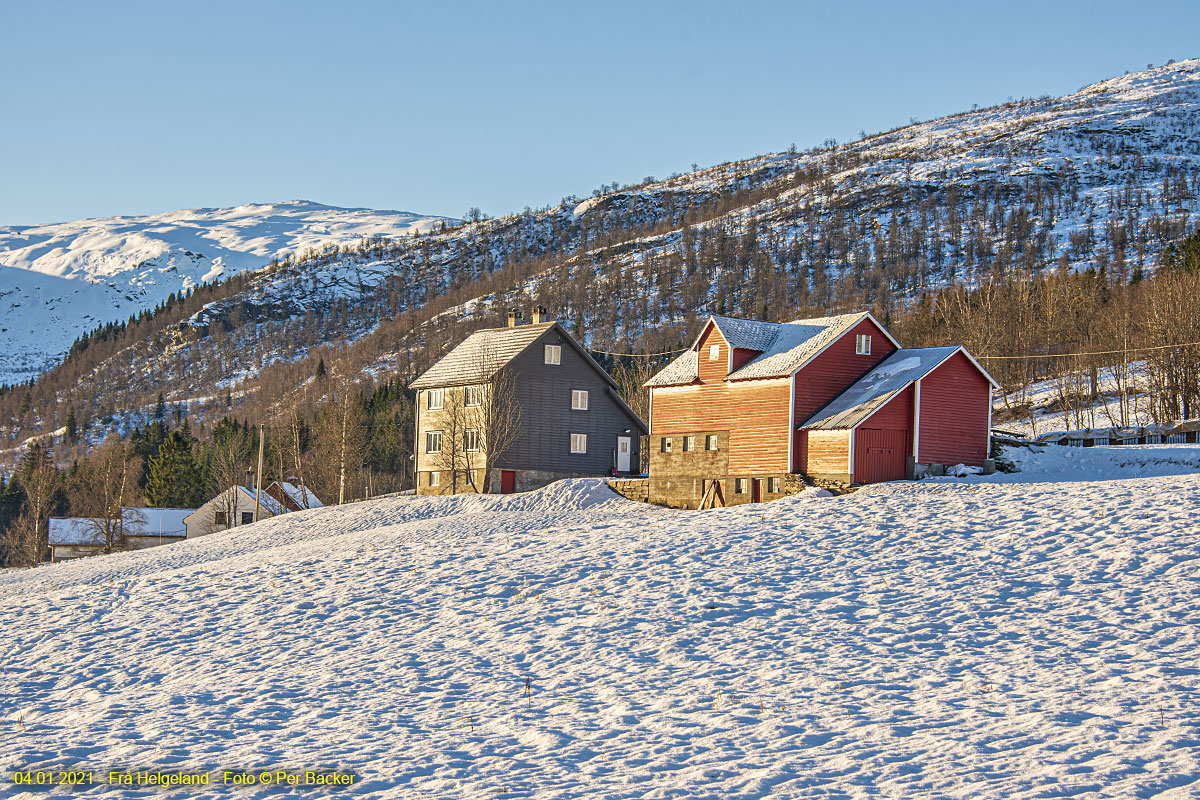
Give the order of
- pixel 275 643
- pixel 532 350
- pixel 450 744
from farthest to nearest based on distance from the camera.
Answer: pixel 532 350
pixel 275 643
pixel 450 744

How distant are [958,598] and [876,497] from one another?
1447cm

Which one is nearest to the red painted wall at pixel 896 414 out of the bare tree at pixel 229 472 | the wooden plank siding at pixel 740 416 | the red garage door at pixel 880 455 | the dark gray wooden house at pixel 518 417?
the red garage door at pixel 880 455

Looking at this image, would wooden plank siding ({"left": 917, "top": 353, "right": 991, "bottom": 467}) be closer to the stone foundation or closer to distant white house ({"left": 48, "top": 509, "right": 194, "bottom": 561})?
the stone foundation

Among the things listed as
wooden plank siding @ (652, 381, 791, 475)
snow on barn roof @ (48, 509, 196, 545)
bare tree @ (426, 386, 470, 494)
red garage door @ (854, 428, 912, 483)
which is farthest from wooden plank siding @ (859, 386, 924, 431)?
snow on barn roof @ (48, 509, 196, 545)

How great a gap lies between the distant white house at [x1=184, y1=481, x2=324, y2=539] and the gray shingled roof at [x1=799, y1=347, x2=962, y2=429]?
5183 centimetres

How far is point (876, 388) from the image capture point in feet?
147

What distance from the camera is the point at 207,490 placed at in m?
108

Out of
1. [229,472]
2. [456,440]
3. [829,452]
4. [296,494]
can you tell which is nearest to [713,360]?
[829,452]

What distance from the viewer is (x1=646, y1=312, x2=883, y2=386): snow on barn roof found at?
4625 centimetres

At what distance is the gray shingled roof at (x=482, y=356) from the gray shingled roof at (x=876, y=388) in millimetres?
20252

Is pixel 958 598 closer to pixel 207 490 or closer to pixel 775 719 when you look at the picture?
pixel 775 719


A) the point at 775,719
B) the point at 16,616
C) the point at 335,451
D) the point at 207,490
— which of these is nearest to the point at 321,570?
the point at 16,616

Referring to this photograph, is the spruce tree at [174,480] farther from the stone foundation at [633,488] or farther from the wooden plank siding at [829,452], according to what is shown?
the wooden plank siding at [829,452]

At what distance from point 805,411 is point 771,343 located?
193 inches
